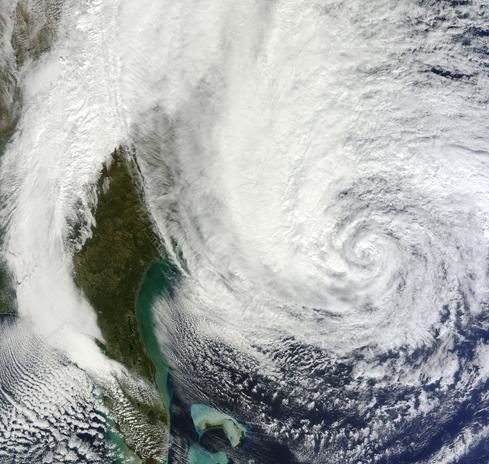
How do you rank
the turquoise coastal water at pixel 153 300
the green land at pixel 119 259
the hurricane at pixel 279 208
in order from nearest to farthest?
the hurricane at pixel 279 208 → the green land at pixel 119 259 → the turquoise coastal water at pixel 153 300

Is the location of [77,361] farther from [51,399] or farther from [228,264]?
[228,264]

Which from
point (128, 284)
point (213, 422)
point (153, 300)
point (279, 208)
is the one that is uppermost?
point (279, 208)

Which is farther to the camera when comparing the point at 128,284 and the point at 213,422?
the point at 213,422

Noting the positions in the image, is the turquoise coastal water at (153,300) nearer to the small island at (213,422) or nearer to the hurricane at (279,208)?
A: the hurricane at (279,208)

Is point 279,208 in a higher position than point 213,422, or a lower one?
higher

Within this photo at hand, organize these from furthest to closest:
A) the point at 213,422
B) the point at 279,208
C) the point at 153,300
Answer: the point at 213,422
the point at 153,300
the point at 279,208

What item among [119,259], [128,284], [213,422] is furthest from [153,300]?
[213,422]

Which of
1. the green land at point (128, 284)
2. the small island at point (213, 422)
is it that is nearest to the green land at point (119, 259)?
the green land at point (128, 284)

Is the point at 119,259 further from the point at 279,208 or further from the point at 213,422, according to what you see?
the point at 213,422

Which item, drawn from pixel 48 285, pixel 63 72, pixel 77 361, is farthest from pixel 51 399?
pixel 63 72

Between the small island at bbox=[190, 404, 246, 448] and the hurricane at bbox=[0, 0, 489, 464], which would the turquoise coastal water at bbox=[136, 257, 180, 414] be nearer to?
the hurricane at bbox=[0, 0, 489, 464]
